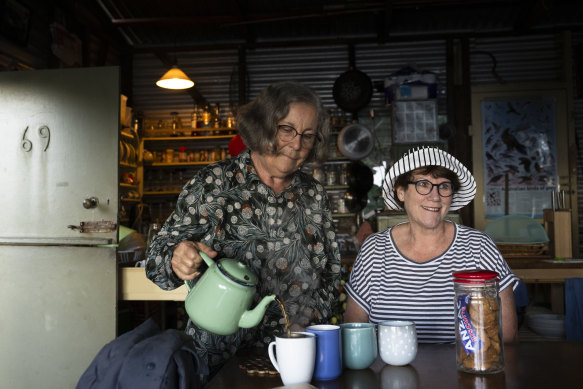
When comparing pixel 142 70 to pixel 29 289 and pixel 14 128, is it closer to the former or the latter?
pixel 14 128

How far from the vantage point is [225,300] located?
4.24 feet

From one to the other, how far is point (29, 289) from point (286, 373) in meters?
2.97

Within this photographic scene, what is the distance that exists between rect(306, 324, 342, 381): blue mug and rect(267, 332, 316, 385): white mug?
39mm

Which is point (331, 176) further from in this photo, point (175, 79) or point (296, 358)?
point (296, 358)

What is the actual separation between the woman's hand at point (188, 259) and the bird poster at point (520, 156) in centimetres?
598

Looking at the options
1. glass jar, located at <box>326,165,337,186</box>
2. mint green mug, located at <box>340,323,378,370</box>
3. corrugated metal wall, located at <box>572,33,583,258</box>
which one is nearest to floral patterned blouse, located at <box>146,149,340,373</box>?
mint green mug, located at <box>340,323,378,370</box>

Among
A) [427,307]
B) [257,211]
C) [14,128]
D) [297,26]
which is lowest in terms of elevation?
[427,307]

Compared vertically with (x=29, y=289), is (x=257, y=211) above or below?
above

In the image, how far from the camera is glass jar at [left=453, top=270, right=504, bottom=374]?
1203mm

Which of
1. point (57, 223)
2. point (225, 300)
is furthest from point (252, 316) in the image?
point (57, 223)

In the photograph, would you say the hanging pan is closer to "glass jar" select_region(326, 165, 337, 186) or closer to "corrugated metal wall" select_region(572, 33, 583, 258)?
"glass jar" select_region(326, 165, 337, 186)

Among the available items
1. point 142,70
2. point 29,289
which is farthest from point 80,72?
point 142,70

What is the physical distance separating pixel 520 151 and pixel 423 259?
5552 mm

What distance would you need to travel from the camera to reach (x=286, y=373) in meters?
1.14
